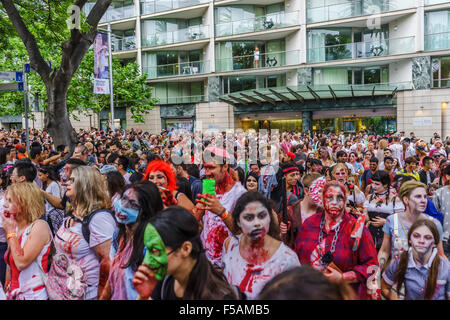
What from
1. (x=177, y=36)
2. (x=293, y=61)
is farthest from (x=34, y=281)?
(x=177, y=36)

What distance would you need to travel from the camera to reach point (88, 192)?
10.9ft

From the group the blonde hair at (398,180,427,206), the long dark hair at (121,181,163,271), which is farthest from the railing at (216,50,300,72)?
the long dark hair at (121,181,163,271)

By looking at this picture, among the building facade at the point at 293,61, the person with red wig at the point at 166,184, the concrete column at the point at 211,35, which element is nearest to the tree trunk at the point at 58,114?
the person with red wig at the point at 166,184

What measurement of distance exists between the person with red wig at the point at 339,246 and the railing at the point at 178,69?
28.2 meters

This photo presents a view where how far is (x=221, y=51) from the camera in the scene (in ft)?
96.8

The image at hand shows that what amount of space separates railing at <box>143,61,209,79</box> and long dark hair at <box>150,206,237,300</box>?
29189 millimetres

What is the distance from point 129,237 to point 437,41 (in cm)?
2596

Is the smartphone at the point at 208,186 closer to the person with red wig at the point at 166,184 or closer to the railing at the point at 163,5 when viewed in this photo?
the person with red wig at the point at 166,184

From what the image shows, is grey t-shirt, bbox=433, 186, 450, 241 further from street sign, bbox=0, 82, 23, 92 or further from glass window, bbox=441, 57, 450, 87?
glass window, bbox=441, 57, 450, 87

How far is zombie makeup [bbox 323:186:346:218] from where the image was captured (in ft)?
10.7

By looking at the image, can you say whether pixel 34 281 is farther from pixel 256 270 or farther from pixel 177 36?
pixel 177 36

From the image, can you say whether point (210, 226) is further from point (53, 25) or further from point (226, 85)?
point (226, 85)

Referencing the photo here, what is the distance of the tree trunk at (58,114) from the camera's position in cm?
973
